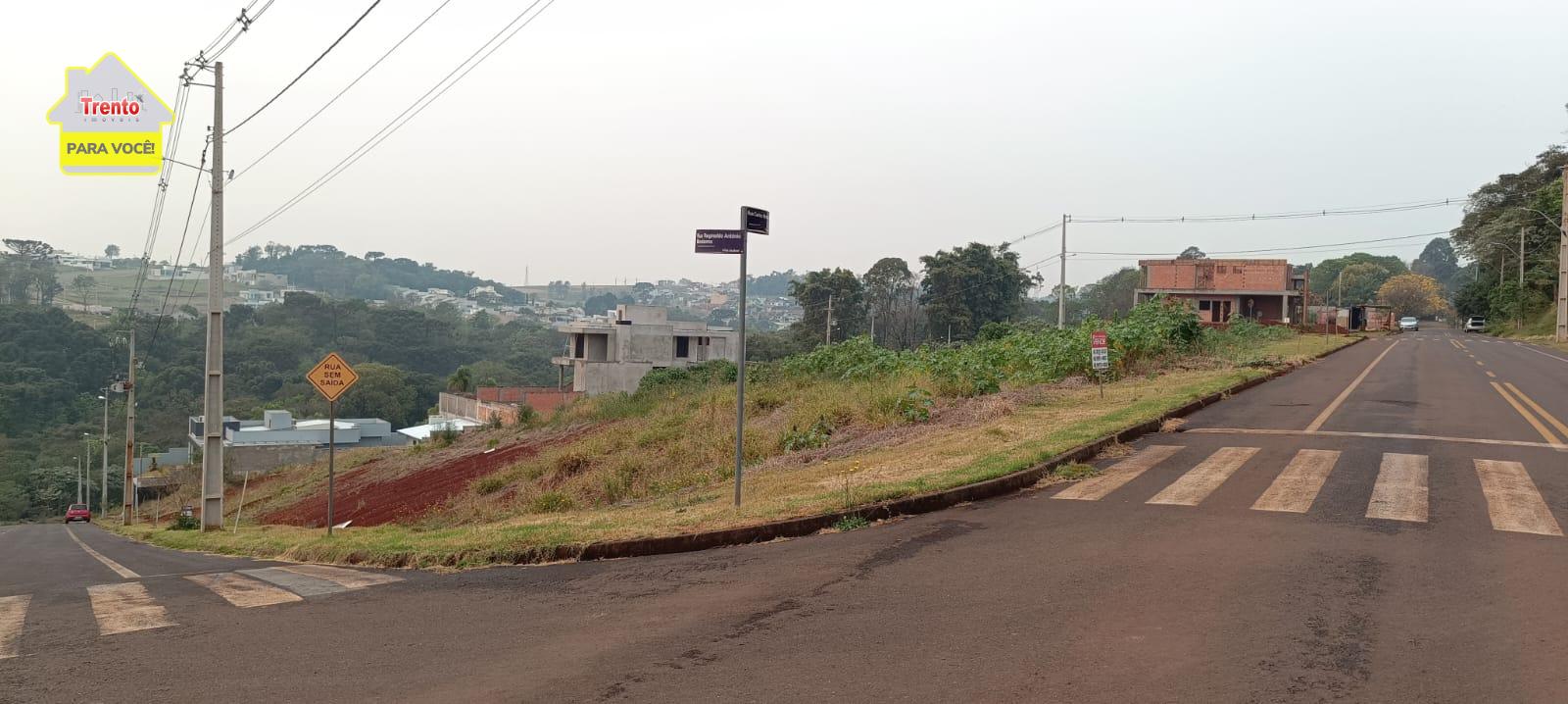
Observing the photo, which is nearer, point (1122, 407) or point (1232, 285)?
point (1122, 407)

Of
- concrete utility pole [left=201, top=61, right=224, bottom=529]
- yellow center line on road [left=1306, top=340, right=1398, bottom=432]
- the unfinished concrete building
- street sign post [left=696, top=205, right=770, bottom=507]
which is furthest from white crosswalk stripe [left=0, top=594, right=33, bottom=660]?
the unfinished concrete building

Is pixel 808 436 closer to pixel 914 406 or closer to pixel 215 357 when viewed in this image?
pixel 914 406

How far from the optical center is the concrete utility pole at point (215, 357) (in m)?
22.7

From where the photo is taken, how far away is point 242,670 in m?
6.28

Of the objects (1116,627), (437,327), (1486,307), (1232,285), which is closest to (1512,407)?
(1116,627)

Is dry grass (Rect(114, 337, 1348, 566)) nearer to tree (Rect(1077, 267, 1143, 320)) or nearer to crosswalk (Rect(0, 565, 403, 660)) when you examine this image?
crosswalk (Rect(0, 565, 403, 660))

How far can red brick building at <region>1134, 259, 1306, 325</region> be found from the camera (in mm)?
77938

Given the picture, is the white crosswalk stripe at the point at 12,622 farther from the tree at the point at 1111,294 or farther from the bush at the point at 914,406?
the tree at the point at 1111,294

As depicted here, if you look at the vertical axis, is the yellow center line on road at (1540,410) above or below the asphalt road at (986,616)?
→ above

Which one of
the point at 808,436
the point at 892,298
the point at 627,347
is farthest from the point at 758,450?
the point at 892,298

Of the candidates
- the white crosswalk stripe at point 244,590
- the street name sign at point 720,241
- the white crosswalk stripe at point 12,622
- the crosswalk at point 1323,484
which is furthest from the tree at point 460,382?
the street name sign at point 720,241

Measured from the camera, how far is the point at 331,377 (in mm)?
15266

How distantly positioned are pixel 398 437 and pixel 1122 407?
68976mm

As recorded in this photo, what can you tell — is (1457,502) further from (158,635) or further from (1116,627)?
(158,635)
